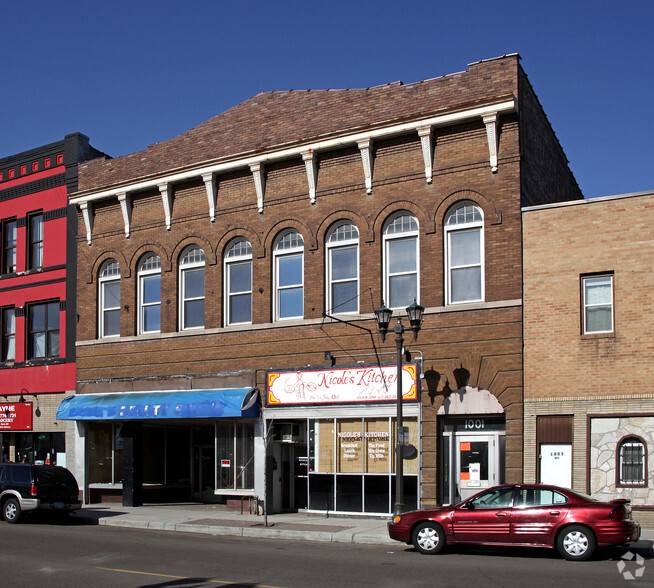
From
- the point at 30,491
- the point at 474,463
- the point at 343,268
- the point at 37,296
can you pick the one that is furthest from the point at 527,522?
the point at 37,296

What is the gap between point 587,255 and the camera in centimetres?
1911

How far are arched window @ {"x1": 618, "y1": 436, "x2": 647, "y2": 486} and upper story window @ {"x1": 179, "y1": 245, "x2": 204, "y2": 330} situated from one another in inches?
500

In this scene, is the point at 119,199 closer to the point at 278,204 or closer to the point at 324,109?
the point at 278,204

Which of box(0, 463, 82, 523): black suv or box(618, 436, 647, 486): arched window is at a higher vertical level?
box(618, 436, 647, 486): arched window

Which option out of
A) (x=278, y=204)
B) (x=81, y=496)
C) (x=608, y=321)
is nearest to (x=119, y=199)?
(x=278, y=204)

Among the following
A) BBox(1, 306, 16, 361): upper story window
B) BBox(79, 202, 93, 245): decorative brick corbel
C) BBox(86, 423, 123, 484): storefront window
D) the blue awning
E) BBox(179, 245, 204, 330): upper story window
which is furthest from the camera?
BBox(1, 306, 16, 361): upper story window

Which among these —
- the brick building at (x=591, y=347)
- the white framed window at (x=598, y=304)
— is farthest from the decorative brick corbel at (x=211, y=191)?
the white framed window at (x=598, y=304)

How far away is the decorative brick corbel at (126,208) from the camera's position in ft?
87.3

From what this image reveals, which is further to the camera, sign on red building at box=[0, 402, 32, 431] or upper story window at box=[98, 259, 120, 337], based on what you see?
sign on red building at box=[0, 402, 32, 431]

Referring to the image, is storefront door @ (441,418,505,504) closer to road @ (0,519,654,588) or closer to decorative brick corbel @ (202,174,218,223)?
road @ (0,519,654,588)

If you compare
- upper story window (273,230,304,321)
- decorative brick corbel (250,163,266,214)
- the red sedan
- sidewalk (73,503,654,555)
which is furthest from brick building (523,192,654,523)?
Answer: decorative brick corbel (250,163,266,214)

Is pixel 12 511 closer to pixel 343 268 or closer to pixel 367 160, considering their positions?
pixel 343 268

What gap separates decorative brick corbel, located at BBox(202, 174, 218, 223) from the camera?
2475cm

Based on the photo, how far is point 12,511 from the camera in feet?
70.2
